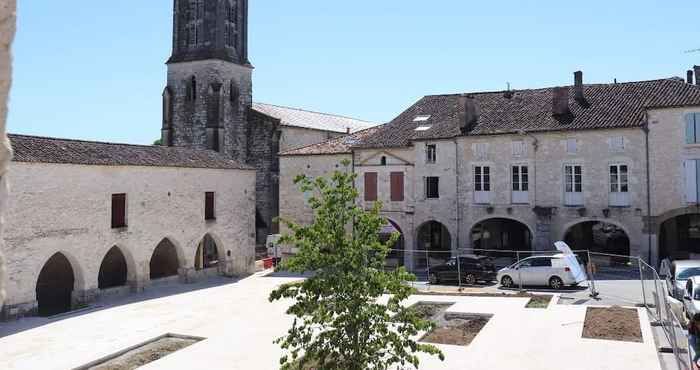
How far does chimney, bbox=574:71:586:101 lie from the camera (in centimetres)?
3125

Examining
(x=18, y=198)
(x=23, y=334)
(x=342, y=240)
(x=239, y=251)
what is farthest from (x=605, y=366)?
(x=239, y=251)

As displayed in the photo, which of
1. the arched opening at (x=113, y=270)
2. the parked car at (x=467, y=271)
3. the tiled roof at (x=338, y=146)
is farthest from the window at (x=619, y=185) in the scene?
the arched opening at (x=113, y=270)

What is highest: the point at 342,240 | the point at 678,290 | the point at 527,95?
the point at 527,95

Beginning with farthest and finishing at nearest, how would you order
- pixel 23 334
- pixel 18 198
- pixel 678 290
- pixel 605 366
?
pixel 18 198 → pixel 23 334 → pixel 678 290 → pixel 605 366

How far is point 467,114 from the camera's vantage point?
32250 millimetres

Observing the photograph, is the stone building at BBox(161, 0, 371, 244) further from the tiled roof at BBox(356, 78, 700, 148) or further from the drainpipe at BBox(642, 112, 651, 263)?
the drainpipe at BBox(642, 112, 651, 263)

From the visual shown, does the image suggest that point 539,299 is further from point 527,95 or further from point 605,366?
point 527,95

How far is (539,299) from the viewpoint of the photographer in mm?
20688

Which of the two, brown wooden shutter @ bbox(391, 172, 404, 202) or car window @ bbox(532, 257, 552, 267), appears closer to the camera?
car window @ bbox(532, 257, 552, 267)

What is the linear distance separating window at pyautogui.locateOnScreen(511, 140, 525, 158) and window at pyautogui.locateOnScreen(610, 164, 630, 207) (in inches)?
171

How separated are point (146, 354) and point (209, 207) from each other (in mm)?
14893

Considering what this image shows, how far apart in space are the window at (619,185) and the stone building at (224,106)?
73.8ft

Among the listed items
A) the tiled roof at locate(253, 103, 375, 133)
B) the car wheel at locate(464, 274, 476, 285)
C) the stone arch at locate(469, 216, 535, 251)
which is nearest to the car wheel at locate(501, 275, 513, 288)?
the car wheel at locate(464, 274, 476, 285)

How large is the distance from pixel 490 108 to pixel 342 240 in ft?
83.7
